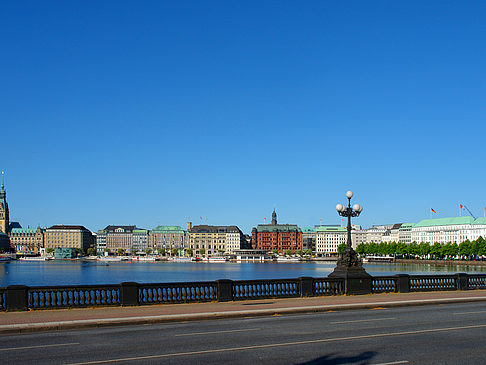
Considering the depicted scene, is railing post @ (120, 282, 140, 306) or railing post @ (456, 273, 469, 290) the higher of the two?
railing post @ (120, 282, 140, 306)

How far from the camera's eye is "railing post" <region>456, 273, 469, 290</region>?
133ft

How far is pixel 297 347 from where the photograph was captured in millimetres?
17391

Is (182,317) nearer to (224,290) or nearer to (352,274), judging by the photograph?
(224,290)

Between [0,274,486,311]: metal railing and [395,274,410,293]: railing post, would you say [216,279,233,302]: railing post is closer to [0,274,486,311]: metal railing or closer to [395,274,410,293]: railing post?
[0,274,486,311]: metal railing

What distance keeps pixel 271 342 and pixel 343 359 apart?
11.1ft

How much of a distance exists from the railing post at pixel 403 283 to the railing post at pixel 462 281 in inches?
184

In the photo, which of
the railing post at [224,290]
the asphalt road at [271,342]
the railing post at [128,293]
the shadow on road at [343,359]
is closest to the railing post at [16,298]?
the railing post at [128,293]

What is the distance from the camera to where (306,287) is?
34062 millimetres

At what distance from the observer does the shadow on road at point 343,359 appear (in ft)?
49.2

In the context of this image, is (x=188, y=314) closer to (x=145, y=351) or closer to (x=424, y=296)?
(x=145, y=351)

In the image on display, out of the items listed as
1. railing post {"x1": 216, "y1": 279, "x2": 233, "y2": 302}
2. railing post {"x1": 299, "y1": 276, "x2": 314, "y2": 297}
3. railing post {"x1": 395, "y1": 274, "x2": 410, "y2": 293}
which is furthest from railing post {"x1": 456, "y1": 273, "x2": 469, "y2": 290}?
railing post {"x1": 216, "y1": 279, "x2": 233, "y2": 302}

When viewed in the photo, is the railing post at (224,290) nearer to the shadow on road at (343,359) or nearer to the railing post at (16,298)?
the railing post at (16,298)

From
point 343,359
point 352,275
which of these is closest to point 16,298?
point 343,359

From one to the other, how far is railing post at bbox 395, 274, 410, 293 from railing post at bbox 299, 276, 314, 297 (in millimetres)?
6686
